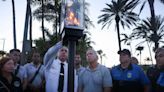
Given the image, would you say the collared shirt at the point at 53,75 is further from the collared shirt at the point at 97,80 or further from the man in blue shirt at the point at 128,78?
the man in blue shirt at the point at 128,78

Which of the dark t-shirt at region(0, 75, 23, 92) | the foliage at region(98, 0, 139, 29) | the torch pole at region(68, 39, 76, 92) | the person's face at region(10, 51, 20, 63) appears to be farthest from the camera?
the foliage at region(98, 0, 139, 29)

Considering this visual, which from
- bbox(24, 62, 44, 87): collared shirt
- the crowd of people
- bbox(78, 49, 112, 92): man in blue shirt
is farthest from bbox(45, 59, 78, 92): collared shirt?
bbox(24, 62, 44, 87): collared shirt

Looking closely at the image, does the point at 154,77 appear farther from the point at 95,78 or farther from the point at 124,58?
the point at 95,78

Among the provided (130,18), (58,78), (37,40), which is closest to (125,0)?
(37,40)

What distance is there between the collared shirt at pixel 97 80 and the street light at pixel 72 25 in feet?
7.73

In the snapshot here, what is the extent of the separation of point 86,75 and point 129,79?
0.85 meters

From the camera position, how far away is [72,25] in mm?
3783

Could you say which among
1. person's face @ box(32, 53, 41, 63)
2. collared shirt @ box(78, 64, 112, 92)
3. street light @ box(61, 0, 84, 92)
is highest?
street light @ box(61, 0, 84, 92)

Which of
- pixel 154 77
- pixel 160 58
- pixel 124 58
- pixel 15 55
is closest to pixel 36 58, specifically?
pixel 15 55

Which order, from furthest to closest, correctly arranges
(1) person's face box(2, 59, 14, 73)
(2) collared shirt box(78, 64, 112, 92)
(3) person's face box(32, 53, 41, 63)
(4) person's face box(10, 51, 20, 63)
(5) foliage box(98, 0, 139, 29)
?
(5) foliage box(98, 0, 139, 29) → (3) person's face box(32, 53, 41, 63) → (4) person's face box(10, 51, 20, 63) → (2) collared shirt box(78, 64, 112, 92) → (1) person's face box(2, 59, 14, 73)

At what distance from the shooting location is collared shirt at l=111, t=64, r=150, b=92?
593 cm

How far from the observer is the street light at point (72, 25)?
12.3 feet

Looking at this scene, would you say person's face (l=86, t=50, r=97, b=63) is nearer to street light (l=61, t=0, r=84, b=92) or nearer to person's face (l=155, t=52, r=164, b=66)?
person's face (l=155, t=52, r=164, b=66)

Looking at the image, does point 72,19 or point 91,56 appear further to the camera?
point 91,56
